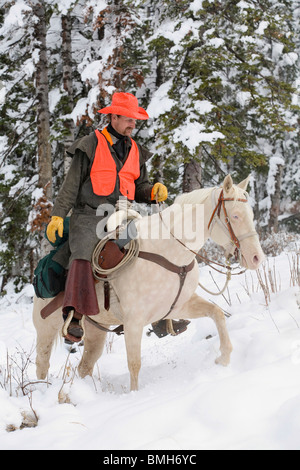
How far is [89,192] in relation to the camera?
4.06 metres

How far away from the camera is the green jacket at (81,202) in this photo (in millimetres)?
3867

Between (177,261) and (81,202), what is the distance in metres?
1.21

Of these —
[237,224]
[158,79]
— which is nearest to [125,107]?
[237,224]

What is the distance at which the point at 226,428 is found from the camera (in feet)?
7.46

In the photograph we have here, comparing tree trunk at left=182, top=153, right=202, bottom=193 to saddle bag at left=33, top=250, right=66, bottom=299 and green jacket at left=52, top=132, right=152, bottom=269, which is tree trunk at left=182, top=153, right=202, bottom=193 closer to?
green jacket at left=52, top=132, right=152, bottom=269

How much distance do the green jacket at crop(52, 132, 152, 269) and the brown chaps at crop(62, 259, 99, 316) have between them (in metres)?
0.12

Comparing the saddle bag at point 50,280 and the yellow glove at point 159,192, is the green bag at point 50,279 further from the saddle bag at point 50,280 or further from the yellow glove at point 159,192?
the yellow glove at point 159,192

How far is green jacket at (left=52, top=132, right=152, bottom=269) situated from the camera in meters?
3.87

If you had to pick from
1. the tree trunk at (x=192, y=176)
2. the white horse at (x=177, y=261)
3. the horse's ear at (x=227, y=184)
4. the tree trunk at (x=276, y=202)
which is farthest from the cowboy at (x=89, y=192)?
the tree trunk at (x=276, y=202)

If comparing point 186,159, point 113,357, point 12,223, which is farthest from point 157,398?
point 12,223

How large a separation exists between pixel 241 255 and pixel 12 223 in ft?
31.4

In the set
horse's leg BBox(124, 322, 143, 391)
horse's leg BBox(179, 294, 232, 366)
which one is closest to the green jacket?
horse's leg BBox(124, 322, 143, 391)

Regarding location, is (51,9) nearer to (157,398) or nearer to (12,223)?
(12,223)

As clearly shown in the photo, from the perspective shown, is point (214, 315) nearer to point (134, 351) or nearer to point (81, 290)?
point (134, 351)
